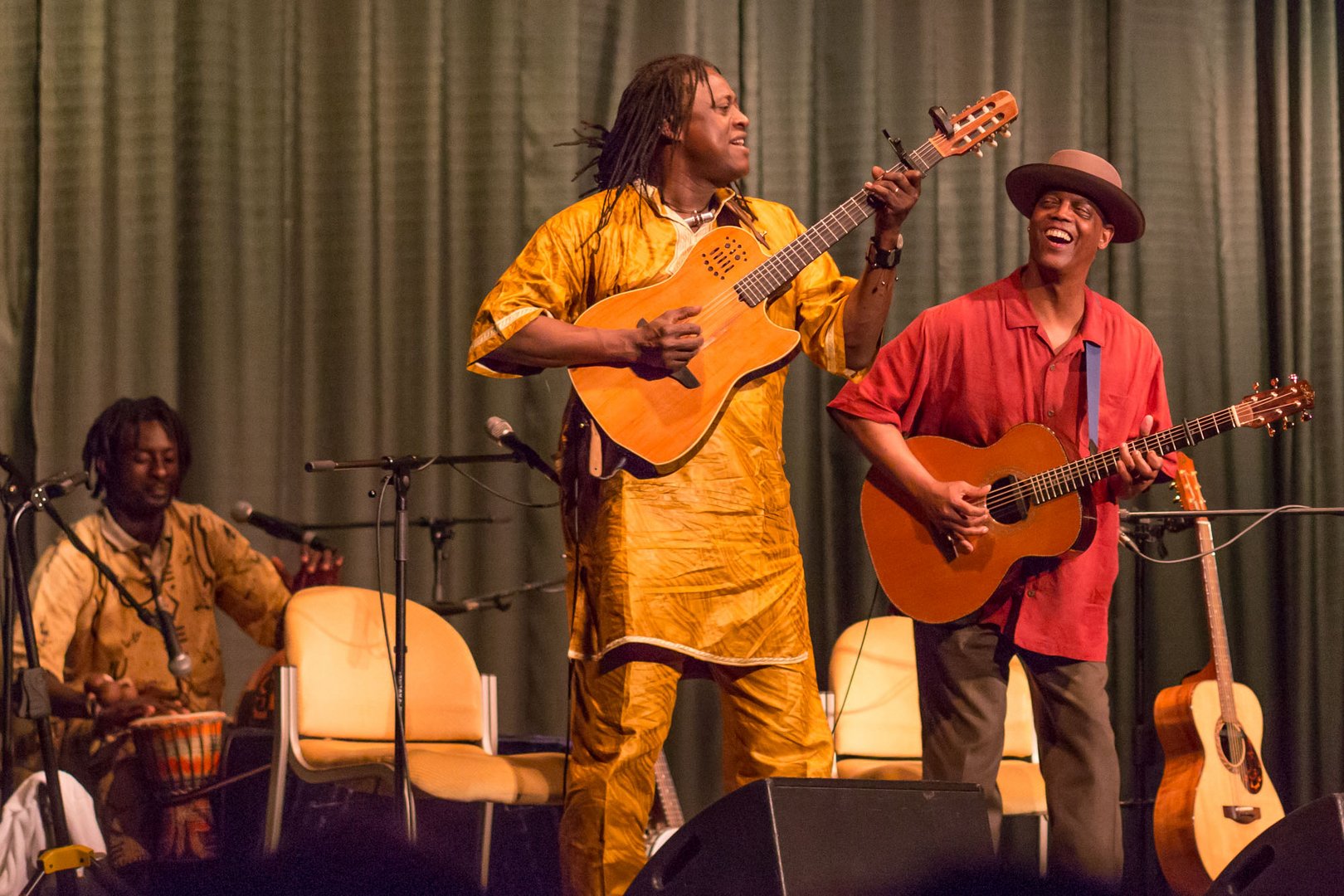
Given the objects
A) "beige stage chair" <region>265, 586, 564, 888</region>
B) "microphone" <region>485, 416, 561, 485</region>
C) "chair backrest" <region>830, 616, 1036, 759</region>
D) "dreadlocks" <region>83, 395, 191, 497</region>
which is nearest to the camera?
"microphone" <region>485, 416, 561, 485</region>

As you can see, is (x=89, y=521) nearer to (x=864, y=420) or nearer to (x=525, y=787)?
(x=525, y=787)

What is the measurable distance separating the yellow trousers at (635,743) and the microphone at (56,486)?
5.15 ft

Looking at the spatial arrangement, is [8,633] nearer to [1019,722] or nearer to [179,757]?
[179,757]

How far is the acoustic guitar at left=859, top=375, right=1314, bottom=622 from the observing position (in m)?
3.13

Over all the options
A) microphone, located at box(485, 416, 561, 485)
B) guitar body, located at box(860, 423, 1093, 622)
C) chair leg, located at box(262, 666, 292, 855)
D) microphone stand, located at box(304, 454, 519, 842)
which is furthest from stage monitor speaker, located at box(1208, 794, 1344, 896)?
chair leg, located at box(262, 666, 292, 855)

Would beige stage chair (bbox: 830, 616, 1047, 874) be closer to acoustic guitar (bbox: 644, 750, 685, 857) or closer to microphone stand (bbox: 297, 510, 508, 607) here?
acoustic guitar (bbox: 644, 750, 685, 857)

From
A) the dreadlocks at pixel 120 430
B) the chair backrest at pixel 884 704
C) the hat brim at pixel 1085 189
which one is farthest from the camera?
the dreadlocks at pixel 120 430

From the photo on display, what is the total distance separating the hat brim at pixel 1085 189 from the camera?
3252 mm

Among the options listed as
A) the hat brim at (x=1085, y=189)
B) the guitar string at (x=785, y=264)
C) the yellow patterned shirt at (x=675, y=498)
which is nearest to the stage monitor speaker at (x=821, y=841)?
the yellow patterned shirt at (x=675, y=498)

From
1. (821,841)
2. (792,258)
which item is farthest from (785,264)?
(821,841)

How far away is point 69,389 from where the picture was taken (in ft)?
15.4

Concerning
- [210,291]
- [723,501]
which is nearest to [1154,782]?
[723,501]

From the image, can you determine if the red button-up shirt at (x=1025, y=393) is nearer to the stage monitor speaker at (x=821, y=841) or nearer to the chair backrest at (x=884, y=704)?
the stage monitor speaker at (x=821, y=841)

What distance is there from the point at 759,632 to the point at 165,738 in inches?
78.8
